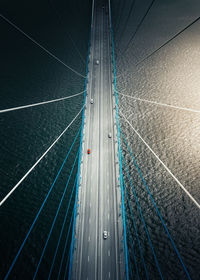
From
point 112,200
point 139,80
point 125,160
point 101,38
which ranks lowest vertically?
point 112,200

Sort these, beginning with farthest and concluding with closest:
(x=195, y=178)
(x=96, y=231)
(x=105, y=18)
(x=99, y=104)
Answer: (x=105, y=18) → (x=99, y=104) → (x=195, y=178) → (x=96, y=231)

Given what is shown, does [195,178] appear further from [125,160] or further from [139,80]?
[139,80]

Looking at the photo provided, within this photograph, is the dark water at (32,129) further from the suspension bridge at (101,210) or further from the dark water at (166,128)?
the dark water at (166,128)

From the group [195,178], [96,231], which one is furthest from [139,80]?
[96,231]

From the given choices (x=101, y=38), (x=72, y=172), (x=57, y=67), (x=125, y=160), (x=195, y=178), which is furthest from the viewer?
(x=101, y=38)

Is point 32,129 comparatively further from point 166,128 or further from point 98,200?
point 166,128

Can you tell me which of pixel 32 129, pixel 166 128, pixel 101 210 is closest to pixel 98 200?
pixel 101 210

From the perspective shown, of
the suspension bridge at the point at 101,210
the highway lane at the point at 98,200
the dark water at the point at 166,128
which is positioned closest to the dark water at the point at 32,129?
the suspension bridge at the point at 101,210
